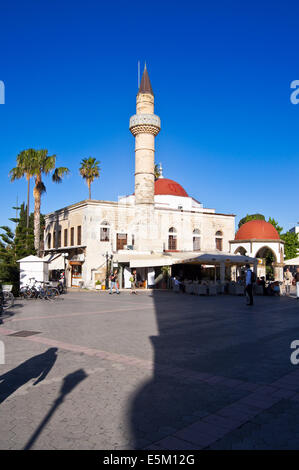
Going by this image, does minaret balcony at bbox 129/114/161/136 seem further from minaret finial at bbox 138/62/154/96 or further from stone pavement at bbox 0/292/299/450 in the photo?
stone pavement at bbox 0/292/299/450

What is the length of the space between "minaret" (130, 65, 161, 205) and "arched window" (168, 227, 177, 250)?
4860 mm

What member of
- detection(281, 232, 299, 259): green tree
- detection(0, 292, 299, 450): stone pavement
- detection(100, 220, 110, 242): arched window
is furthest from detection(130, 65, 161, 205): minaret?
detection(281, 232, 299, 259): green tree

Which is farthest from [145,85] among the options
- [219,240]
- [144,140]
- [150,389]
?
[150,389]

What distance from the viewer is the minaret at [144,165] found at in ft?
111

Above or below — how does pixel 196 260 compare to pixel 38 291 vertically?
above

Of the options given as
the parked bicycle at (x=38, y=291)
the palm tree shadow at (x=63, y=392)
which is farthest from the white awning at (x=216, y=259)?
the palm tree shadow at (x=63, y=392)

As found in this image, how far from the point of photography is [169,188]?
4722 cm

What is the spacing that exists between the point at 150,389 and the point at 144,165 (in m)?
30.1

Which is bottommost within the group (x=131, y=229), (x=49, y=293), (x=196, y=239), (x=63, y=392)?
(x=63, y=392)

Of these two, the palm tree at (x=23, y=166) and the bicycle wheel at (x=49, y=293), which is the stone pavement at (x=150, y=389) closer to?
the bicycle wheel at (x=49, y=293)

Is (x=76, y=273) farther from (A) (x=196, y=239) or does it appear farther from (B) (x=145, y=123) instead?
(B) (x=145, y=123)

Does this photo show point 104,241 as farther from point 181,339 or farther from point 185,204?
point 181,339

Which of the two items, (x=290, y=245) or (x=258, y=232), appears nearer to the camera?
(x=258, y=232)
